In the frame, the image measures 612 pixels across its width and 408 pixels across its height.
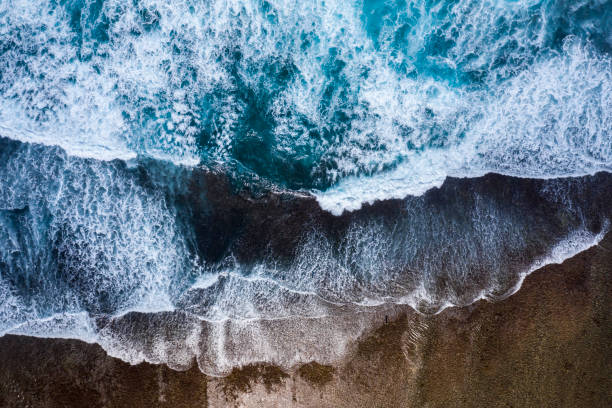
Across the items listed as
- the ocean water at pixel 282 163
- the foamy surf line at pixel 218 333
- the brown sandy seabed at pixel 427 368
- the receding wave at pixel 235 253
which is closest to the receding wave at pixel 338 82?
the ocean water at pixel 282 163

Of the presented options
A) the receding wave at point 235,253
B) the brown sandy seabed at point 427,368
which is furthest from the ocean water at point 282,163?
the brown sandy seabed at point 427,368

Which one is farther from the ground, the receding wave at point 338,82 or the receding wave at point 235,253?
the receding wave at point 338,82

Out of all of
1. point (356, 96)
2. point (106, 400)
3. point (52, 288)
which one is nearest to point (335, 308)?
point (356, 96)

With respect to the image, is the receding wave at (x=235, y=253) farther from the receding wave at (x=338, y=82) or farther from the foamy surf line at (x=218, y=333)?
the receding wave at (x=338, y=82)

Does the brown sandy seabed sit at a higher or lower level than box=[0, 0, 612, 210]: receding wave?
lower

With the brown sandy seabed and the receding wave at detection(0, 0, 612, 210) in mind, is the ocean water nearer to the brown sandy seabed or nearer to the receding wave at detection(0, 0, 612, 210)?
the receding wave at detection(0, 0, 612, 210)

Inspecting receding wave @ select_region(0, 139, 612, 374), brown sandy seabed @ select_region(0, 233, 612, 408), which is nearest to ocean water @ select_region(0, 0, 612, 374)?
receding wave @ select_region(0, 139, 612, 374)

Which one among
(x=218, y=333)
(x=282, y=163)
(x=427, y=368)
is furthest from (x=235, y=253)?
(x=427, y=368)
